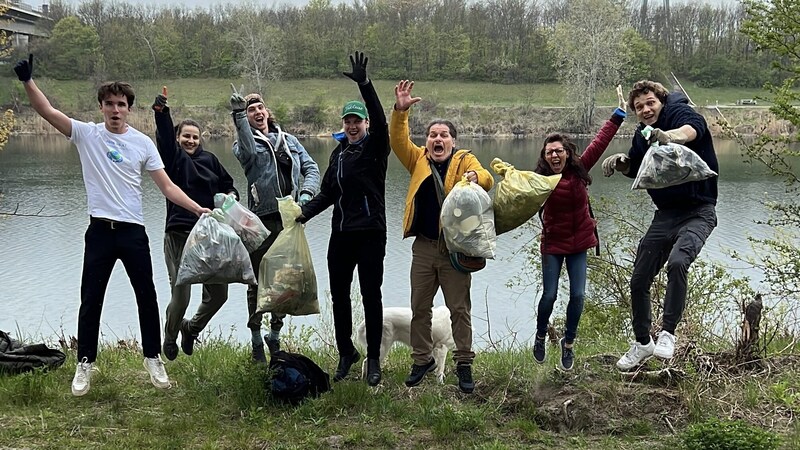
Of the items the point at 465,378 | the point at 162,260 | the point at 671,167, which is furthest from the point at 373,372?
the point at 162,260

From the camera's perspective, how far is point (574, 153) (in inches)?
195

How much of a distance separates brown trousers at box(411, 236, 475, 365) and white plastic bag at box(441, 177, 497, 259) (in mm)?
223

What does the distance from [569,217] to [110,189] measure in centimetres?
295

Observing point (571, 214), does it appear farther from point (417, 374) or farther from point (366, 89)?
point (366, 89)

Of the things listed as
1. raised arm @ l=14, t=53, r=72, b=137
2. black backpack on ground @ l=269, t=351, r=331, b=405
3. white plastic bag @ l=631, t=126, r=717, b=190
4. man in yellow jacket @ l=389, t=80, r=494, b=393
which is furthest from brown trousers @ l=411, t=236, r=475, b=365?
raised arm @ l=14, t=53, r=72, b=137

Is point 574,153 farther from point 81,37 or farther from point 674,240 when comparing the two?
point 81,37

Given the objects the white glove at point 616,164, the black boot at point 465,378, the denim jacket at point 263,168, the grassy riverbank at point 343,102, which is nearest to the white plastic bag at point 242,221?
the denim jacket at point 263,168

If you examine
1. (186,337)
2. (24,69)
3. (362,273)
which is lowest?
(186,337)

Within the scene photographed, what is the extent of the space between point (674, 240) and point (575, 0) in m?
42.8

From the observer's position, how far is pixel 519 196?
4598 millimetres

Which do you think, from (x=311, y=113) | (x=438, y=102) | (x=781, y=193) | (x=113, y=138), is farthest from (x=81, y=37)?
(x=113, y=138)

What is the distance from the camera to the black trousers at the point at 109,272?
458 cm

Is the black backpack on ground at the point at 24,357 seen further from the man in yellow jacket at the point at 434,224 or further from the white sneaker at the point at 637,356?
the white sneaker at the point at 637,356

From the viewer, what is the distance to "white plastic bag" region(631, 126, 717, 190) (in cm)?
441
